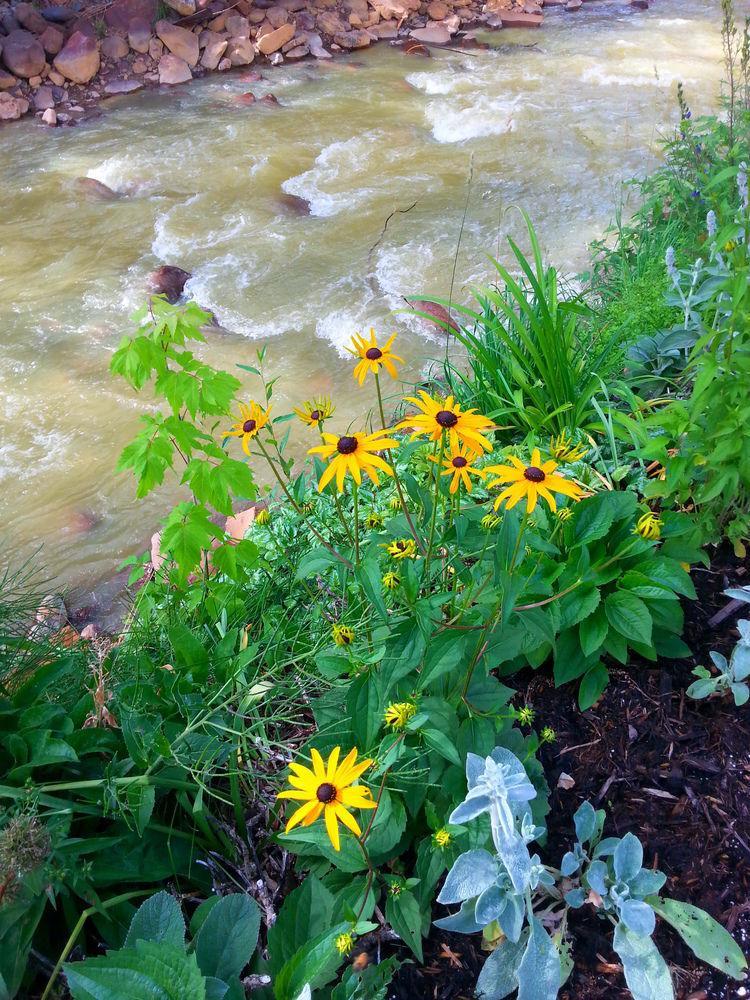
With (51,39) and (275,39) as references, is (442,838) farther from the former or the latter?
(275,39)

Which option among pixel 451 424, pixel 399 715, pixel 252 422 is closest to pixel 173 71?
pixel 252 422

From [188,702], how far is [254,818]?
29 centimetres

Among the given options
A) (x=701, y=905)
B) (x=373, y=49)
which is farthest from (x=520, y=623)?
(x=373, y=49)

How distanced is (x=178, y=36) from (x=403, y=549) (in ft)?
26.6

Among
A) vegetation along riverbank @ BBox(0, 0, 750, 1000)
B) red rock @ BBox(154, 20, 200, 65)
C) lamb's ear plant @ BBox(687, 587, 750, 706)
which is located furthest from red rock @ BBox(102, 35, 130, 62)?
lamb's ear plant @ BBox(687, 587, 750, 706)

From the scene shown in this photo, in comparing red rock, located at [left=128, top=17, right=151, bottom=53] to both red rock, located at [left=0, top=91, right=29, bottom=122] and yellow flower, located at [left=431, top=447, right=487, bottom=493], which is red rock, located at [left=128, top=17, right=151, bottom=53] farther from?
yellow flower, located at [left=431, top=447, right=487, bottom=493]

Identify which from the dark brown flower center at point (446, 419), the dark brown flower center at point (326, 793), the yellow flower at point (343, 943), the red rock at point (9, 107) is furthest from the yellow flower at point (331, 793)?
the red rock at point (9, 107)

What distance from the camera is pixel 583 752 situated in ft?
5.79

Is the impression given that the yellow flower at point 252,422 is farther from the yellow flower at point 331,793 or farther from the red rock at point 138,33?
the red rock at point 138,33

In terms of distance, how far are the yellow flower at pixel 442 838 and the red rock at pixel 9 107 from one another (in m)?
7.87

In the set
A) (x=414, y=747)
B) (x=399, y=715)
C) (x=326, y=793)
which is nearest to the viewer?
(x=326, y=793)

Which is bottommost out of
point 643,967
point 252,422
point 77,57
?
point 643,967

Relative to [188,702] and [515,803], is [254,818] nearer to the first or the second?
[188,702]

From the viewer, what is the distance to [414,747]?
5.14 ft
